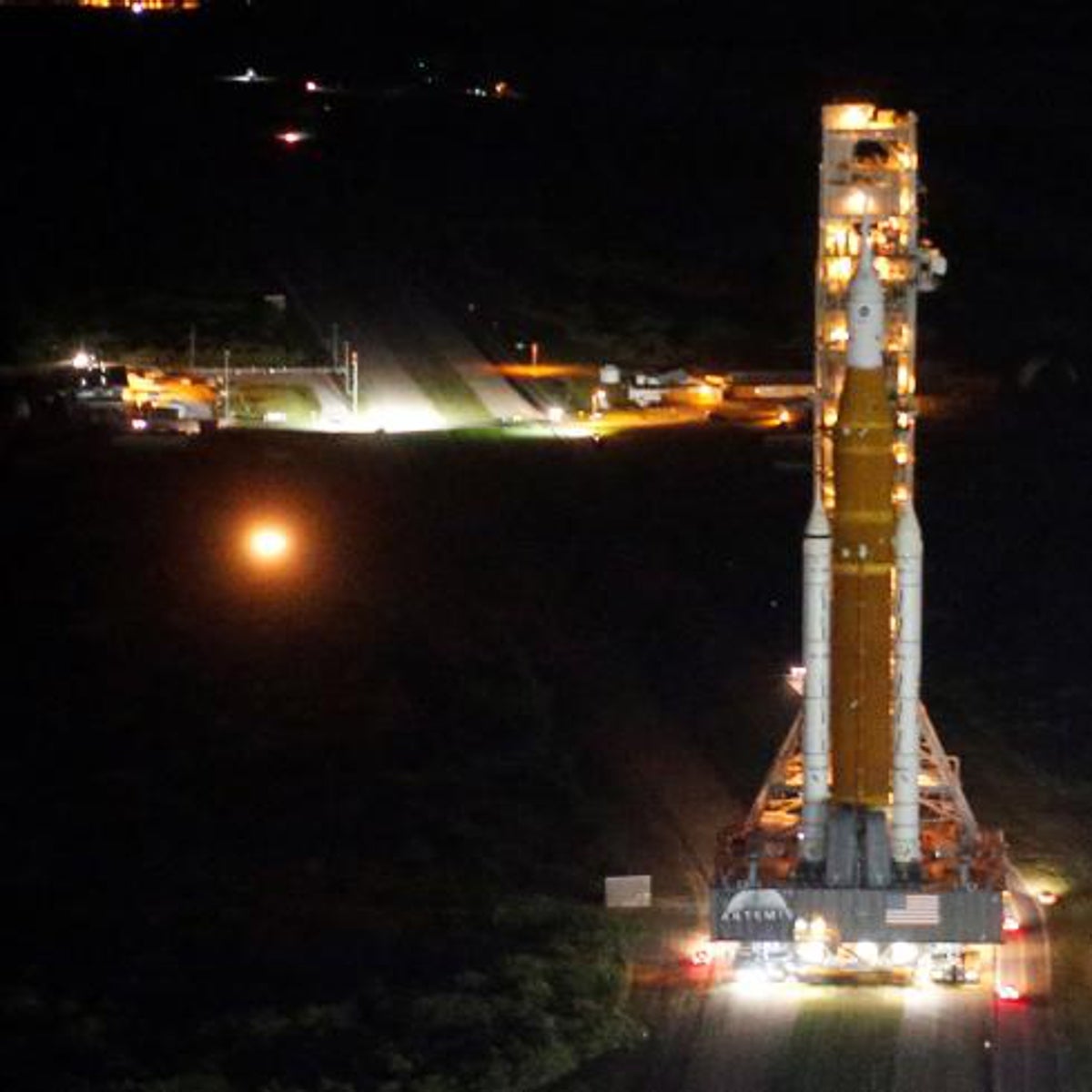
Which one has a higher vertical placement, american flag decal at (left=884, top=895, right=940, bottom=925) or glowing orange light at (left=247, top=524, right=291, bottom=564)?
glowing orange light at (left=247, top=524, right=291, bottom=564)

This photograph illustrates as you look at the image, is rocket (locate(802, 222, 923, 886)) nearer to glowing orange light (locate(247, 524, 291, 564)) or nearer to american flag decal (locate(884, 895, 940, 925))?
american flag decal (locate(884, 895, 940, 925))

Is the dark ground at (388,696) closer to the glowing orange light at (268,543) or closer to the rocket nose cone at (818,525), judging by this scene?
the glowing orange light at (268,543)

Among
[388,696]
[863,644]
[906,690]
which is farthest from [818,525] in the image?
[388,696]

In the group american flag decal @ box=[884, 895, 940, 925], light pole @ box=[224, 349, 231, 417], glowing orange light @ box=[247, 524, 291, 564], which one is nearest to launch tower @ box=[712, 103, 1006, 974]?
american flag decal @ box=[884, 895, 940, 925]

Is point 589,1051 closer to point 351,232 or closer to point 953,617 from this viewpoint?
point 953,617

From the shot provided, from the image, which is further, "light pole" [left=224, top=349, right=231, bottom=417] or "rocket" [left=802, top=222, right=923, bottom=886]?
"light pole" [left=224, top=349, right=231, bottom=417]
